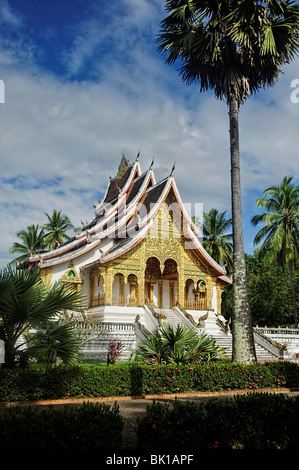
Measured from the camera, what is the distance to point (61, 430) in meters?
4.45

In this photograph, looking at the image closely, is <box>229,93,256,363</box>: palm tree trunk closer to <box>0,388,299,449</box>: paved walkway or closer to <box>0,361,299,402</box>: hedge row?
<box>0,361,299,402</box>: hedge row

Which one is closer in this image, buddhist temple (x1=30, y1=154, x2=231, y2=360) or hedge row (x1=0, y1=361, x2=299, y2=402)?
hedge row (x1=0, y1=361, x2=299, y2=402)

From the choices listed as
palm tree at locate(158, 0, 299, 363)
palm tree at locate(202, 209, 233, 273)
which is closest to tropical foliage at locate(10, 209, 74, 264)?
palm tree at locate(202, 209, 233, 273)

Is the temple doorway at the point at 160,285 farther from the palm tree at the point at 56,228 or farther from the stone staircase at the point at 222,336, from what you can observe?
the palm tree at the point at 56,228

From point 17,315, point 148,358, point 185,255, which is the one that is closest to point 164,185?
point 185,255

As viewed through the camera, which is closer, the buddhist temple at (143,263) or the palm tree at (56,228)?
the buddhist temple at (143,263)

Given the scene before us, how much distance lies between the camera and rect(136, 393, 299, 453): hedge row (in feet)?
15.4

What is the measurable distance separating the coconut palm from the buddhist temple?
1252cm

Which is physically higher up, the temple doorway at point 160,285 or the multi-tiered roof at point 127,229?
the multi-tiered roof at point 127,229

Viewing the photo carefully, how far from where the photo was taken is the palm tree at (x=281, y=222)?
2908 cm

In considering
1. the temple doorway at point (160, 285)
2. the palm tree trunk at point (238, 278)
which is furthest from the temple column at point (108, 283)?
the palm tree trunk at point (238, 278)

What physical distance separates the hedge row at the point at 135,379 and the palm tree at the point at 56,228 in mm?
36407
